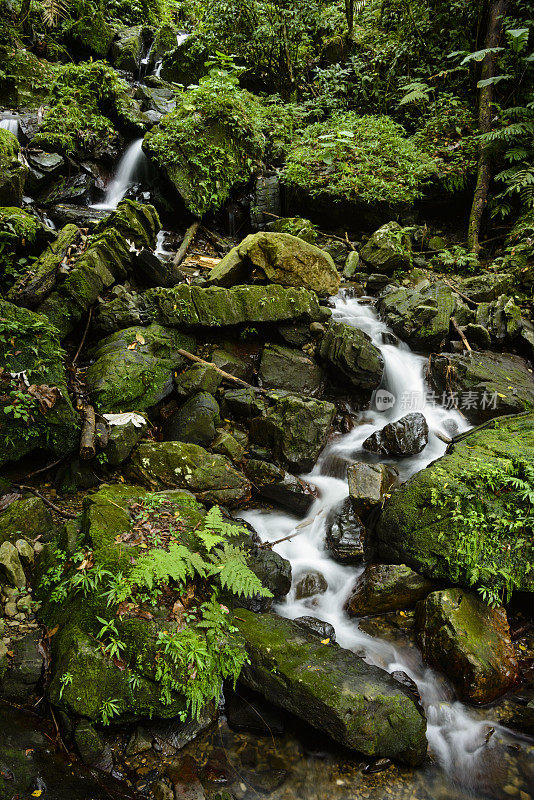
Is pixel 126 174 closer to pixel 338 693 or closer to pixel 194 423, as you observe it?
pixel 194 423

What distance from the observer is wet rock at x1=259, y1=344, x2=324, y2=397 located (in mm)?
6848

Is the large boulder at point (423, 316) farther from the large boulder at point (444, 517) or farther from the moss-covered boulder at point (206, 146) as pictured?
the moss-covered boulder at point (206, 146)

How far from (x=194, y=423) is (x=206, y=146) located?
7.99 metres

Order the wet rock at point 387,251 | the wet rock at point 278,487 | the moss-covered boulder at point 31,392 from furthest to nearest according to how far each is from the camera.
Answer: the wet rock at point 387,251, the wet rock at point 278,487, the moss-covered boulder at point 31,392

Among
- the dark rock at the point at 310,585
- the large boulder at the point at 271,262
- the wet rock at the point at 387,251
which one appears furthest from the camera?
the wet rock at the point at 387,251

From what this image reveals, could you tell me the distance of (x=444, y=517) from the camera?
4.42m

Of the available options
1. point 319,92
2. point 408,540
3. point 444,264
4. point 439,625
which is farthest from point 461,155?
point 439,625

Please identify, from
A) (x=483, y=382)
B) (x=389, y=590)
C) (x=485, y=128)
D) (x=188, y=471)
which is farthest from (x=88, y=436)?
(x=485, y=128)

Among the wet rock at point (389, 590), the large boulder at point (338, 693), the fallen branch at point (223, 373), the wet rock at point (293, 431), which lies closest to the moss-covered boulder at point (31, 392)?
the fallen branch at point (223, 373)

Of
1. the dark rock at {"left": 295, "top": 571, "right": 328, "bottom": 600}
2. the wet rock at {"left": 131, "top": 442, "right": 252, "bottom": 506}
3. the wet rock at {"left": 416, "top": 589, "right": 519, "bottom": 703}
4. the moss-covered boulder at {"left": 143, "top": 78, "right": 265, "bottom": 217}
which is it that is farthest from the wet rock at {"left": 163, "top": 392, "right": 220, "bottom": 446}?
the moss-covered boulder at {"left": 143, "top": 78, "right": 265, "bottom": 217}

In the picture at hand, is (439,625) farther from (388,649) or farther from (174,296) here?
(174,296)

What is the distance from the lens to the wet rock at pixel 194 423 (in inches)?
218

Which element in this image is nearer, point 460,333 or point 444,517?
point 444,517

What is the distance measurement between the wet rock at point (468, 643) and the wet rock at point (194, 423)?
3.27 metres
